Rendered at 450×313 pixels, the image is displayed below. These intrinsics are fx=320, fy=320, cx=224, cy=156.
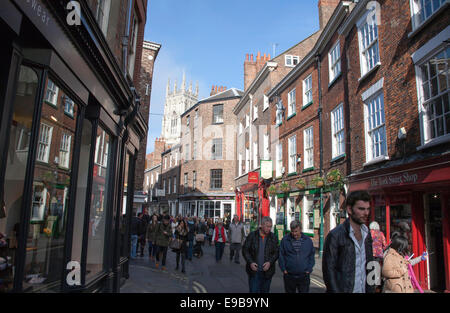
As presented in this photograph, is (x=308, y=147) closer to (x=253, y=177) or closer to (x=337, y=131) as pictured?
(x=337, y=131)

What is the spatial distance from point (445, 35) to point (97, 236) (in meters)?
8.31

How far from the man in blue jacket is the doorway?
13.5 feet

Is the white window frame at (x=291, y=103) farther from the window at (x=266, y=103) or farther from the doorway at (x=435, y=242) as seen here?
the doorway at (x=435, y=242)

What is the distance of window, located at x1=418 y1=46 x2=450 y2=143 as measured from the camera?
7031mm

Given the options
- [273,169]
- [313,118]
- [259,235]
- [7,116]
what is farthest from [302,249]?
[273,169]

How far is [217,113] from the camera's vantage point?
34594mm

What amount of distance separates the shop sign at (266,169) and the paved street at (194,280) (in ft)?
26.5

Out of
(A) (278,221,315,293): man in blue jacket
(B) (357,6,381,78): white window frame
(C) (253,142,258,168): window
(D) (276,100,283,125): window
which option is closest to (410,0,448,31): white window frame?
(B) (357,6,381,78): white window frame

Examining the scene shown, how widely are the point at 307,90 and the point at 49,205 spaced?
13.8 meters

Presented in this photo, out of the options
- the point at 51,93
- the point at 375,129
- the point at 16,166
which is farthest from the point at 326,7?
the point at 16,166

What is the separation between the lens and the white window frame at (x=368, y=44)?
396 inches

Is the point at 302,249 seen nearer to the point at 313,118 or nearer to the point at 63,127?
the point at 63,127

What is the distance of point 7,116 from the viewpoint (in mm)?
3041

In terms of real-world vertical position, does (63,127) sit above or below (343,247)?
above
